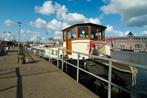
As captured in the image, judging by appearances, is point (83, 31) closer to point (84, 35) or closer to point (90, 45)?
point (84, 35)

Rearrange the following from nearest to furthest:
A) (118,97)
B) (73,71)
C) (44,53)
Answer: (118,97) < (73,71) < (44,53)

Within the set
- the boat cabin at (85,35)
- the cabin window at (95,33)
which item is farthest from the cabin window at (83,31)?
the cabin window at (95,33)

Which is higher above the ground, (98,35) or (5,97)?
(98,35)

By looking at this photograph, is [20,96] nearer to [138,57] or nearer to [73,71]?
[73,71]

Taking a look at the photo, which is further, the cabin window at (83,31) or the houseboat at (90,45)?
the cabin window at (83,31)

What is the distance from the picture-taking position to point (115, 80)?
35.8ft

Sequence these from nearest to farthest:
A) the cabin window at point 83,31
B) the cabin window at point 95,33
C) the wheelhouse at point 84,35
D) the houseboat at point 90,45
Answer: the houseboat at point 90,45 → the wheelhouse at point 84,35 → the cabin window at point 83,31 → the cabin window at point 95,33

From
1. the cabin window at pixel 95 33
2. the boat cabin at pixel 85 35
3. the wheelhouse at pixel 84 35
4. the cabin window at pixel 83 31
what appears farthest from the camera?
the cabin window at pixel 95 33

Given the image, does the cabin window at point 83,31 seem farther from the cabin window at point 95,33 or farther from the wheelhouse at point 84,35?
the cabin window at point 95,33

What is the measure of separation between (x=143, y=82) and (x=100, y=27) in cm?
517

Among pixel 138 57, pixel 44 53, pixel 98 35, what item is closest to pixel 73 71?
pixel 98 35

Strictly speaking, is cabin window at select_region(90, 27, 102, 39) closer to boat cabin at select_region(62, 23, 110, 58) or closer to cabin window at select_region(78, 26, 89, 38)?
boat cabin at select_region(62, 23, 110, 58)

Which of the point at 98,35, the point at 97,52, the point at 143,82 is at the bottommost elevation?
the point at 143,82

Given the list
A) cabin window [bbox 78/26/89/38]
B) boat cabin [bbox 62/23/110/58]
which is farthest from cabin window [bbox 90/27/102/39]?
cabin window [bbox 78/26/89/38]
